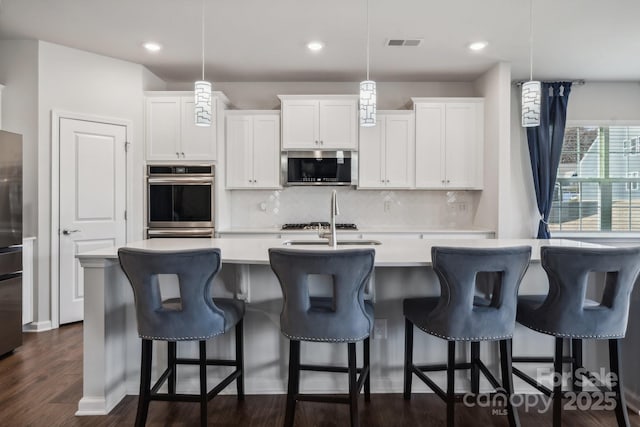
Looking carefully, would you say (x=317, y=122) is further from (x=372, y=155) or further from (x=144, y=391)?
(x=144, y=391)

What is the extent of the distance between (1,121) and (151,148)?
127cm

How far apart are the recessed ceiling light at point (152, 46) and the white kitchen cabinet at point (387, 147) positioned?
2216 mm

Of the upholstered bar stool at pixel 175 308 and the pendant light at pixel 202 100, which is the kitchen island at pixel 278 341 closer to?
the upholstered bar stool at pixel 175 308

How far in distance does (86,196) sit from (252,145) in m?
1.74

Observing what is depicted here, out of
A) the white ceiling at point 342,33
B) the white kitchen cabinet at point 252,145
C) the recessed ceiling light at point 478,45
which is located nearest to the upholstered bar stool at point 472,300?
the white ceiling at point 342,33

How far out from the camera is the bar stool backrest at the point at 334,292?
1.69 metres

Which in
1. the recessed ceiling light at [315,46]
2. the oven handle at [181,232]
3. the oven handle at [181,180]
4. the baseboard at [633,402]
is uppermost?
the recessed ceiling light at [315,46]

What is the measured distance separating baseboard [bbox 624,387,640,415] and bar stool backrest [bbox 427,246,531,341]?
114cm

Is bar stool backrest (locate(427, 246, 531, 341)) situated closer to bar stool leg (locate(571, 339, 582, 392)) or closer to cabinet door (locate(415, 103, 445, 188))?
bar stool leg (locate(571, 339, 582, 392))

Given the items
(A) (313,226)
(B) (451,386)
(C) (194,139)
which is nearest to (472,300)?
(B) (451,386)

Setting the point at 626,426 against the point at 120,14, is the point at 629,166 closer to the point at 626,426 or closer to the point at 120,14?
the point at 626,426

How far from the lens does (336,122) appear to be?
4309 mm

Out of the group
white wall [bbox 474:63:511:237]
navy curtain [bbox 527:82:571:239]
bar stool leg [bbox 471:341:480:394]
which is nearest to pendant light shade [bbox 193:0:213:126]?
bar stool leg [bbox 471:341:480:394]

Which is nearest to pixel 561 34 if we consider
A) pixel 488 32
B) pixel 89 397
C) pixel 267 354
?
pixel 488 32
